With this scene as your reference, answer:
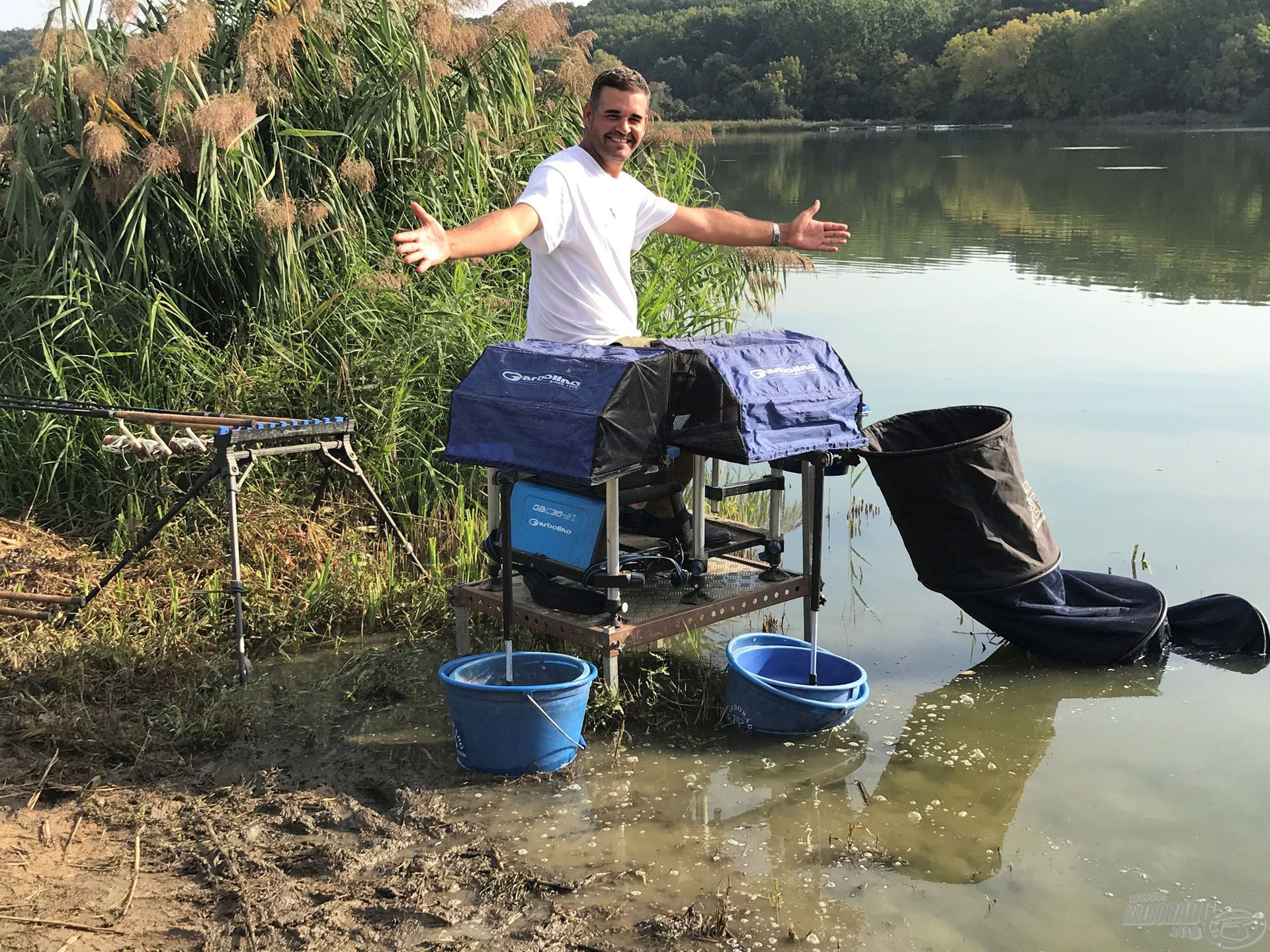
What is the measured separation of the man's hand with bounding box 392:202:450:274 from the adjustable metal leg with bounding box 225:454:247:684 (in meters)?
1.23

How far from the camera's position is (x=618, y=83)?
441cm

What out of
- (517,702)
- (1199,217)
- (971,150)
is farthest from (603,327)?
(971,150)

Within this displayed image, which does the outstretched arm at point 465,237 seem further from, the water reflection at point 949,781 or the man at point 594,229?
the water reflection at point 949,781

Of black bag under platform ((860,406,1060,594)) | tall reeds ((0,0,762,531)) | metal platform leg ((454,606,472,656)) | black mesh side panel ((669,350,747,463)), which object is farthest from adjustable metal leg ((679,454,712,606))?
tall reeds ((0,0,762,531))

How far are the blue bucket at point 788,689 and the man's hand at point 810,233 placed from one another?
1.64m

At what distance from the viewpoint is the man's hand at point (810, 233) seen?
5.23 meters

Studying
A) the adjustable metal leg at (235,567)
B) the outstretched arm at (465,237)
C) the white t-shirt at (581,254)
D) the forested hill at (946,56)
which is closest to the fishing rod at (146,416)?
the adjustable metal leg at (235,567)

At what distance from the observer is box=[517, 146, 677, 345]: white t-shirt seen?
4312mm

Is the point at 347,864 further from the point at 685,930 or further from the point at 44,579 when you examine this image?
the point at 44,579

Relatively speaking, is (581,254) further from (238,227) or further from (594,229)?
(238,227)

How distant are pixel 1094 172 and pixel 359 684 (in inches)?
1259

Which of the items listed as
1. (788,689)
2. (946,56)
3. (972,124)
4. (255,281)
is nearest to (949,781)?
(788,689)

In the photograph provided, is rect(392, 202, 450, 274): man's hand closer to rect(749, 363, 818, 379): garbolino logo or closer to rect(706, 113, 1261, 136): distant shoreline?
rect(749, 363, 818, 379): garbolino logo

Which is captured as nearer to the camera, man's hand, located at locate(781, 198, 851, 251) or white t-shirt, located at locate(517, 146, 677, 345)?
white t-shirt, located at locate(517, 146, 677, 345)
